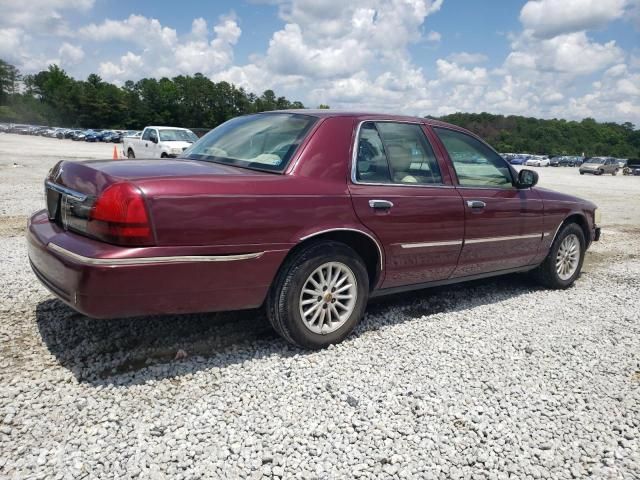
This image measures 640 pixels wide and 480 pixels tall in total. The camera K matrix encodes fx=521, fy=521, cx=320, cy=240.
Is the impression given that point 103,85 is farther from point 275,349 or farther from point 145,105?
point 275,349

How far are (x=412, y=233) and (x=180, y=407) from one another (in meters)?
2.02

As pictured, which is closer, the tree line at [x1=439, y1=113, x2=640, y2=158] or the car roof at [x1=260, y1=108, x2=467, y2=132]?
the car roof at [x1=260, y1=108, x2=467, y2=132]

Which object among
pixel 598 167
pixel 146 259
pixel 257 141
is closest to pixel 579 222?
pixel 257 141

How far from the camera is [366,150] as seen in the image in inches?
148

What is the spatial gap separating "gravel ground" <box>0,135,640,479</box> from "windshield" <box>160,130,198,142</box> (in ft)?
48.7

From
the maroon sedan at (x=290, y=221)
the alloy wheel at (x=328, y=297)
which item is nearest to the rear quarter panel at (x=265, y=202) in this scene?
the maroon sedan at (x=290, y=221)

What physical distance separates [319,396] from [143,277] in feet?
3.88

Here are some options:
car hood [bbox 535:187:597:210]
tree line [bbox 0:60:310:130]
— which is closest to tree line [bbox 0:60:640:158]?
tree line [bbox 0:60:310:130]

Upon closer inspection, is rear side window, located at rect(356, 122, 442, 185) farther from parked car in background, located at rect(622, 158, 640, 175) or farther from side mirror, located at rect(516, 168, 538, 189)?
parked car in background, located at rect(622, 158, 640, 175)

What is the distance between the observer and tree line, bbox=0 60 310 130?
315 feet

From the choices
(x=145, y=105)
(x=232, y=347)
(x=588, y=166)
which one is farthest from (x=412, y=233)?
(x=145, y=105)

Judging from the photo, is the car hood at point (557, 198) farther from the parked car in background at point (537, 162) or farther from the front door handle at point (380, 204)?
the parked car in background at point (537, 162)

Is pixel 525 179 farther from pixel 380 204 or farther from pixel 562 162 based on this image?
pixel 562 162

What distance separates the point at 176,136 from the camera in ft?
62.3
